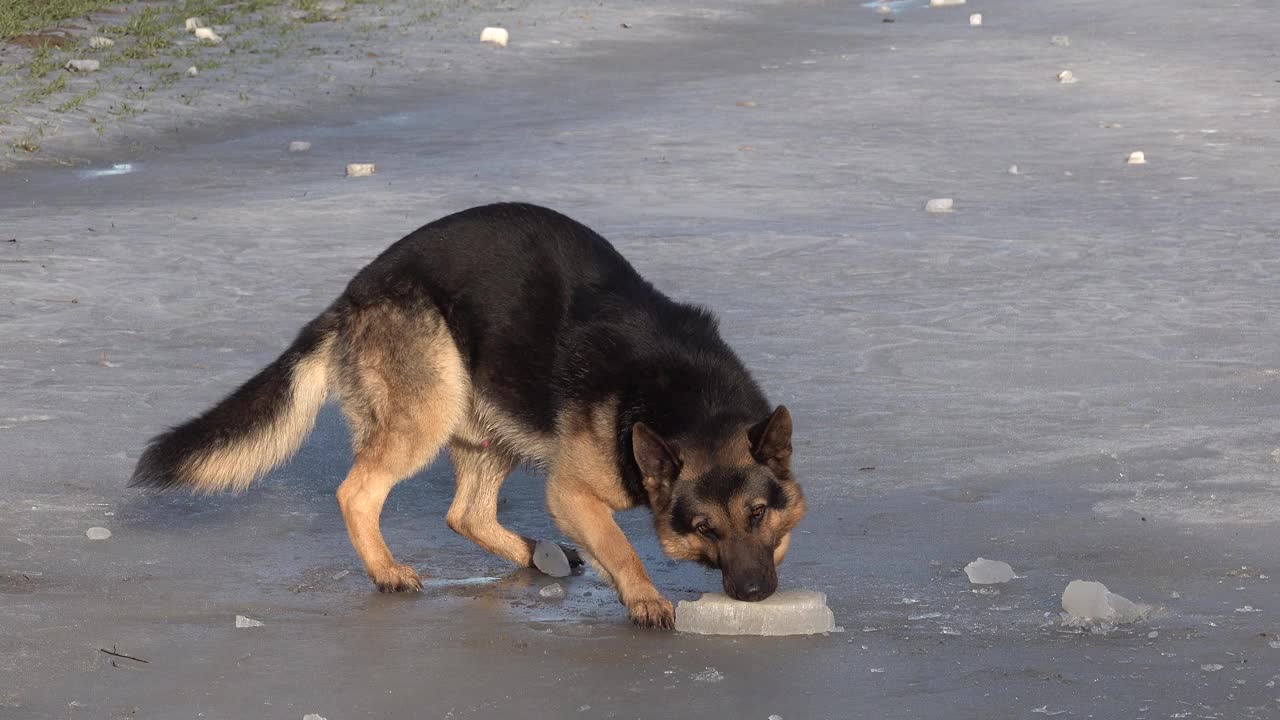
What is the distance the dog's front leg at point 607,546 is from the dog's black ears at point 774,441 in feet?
1.53

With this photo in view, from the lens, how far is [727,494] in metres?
4.87

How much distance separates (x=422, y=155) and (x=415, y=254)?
24.8 feet

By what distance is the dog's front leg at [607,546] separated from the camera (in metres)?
4.91

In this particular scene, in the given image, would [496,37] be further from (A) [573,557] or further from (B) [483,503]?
(A) [573,557]

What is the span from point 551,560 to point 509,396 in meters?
0.54

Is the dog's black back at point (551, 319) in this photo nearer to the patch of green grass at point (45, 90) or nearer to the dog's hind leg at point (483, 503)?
the dog's hind leg at point (483, 503)

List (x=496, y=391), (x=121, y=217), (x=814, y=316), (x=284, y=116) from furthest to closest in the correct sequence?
(x=284, y=116)
(x=121, y=217)
(x=814, y=316)
(x=496, y=391)

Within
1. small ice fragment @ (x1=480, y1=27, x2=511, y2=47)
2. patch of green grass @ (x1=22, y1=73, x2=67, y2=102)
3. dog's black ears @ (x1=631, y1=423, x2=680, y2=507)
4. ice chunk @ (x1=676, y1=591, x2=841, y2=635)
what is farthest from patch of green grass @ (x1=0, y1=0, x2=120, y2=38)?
ice chunk @ (x1=676, y1=591, x2=841, y2=635)

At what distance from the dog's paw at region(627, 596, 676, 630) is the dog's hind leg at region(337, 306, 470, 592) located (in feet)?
2.99

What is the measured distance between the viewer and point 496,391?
18.1 ft

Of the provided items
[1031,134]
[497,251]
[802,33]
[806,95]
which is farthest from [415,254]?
[802,33]

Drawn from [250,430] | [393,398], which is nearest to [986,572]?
[393,398]

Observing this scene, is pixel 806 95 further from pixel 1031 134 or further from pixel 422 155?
pixel 422 155

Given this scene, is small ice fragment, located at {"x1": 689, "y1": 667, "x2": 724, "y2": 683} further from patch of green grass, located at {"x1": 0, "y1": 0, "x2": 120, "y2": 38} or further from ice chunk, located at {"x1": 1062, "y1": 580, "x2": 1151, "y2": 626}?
patch of green grass, located at {"x1": 0, "y1": 0, "x2": 120, "y2": 38}
